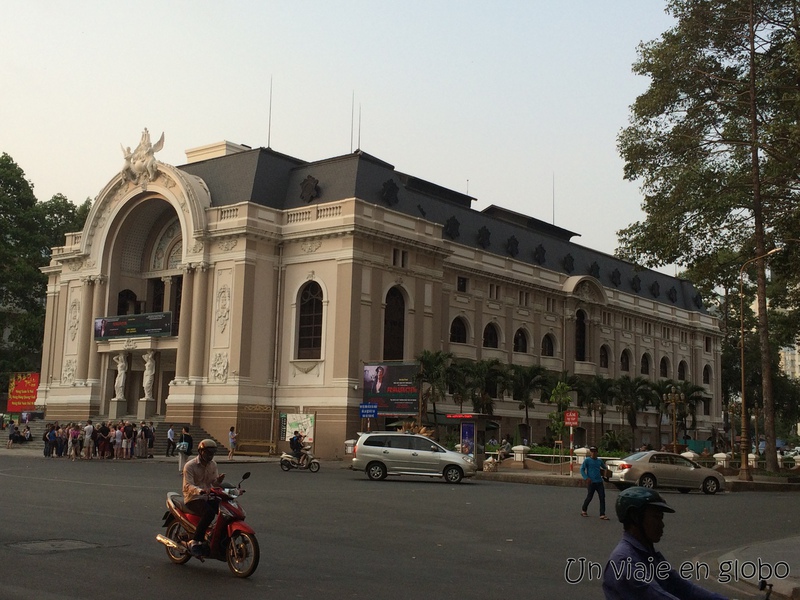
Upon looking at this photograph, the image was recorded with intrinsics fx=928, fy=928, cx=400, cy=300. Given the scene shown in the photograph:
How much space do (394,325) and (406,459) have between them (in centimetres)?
1891

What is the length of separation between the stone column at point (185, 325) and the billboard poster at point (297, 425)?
6.29 m

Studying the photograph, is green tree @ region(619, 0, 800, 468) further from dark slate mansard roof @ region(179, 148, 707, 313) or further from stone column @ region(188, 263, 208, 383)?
stone column @ region(188, 263, 208, 383)

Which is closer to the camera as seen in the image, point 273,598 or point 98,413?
point 273,598

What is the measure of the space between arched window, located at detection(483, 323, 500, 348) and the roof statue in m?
22.3

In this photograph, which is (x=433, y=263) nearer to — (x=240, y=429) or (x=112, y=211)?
(x=240, y=429)

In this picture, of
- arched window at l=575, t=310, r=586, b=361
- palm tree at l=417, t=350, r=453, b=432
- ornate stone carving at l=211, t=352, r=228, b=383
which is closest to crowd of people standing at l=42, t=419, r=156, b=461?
ornate stone carving at l=211, t=352, r=228, b=383

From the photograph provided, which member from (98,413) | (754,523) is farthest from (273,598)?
(98,413)

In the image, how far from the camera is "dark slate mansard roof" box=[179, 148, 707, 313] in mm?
49625

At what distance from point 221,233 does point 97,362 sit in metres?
12.5

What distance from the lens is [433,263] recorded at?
51.7 m

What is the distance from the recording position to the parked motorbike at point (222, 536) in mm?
10211

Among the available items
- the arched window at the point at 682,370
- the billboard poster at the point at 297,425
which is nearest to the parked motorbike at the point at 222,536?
the billboard poster at the point at 297,425

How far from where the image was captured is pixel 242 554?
10227mm

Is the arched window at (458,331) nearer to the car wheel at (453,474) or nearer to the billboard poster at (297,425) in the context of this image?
the billboard poster at (297,425)
